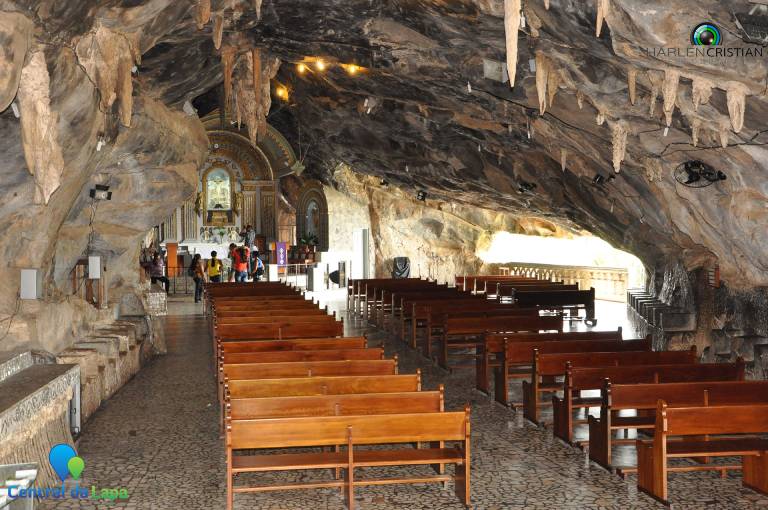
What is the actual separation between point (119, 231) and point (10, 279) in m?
4.59

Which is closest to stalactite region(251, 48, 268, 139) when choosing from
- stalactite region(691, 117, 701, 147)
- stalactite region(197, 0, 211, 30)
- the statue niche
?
stalactite region(197, 0, 211, 30)

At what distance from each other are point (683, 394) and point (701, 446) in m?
0.72

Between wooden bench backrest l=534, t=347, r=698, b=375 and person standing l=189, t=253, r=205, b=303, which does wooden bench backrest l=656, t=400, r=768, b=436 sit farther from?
person standing l=189, t=253, r=205, b=303

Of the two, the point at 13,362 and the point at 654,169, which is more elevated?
the point at 654,169

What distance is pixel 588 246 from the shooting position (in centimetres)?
2820

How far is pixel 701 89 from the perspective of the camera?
9055 millimetres

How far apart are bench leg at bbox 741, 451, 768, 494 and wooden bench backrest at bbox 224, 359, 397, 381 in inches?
130

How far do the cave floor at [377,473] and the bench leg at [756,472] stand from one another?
0.24 ft

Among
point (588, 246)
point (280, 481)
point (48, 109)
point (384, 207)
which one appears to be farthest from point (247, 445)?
point (384, 207)

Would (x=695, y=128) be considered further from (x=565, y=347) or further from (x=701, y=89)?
(x=565, y=347)

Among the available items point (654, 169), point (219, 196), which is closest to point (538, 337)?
point (654, 169)

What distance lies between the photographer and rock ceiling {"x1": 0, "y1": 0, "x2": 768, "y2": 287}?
8203 millimetres

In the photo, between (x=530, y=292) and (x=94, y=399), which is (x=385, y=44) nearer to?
(x=94, y=399)

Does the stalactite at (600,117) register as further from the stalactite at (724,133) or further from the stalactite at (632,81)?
the stalactite at (724,133)
